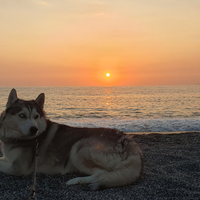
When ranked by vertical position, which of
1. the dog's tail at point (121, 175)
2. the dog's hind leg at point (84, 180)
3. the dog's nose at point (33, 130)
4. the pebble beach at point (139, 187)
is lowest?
the pebble beach at point (139, 187)

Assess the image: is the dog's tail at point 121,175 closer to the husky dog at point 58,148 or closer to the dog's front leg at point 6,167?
the husky dog at point 58,148

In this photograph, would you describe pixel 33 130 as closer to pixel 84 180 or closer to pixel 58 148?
pixel 58 148

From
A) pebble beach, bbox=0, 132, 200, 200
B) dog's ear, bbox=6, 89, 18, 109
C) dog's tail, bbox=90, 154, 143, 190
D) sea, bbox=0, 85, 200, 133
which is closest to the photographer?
pebble beach, bbox=0, 132, 200, 200

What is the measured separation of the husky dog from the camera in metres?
3.83

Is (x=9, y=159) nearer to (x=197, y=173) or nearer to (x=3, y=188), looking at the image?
(x=3, y=188)

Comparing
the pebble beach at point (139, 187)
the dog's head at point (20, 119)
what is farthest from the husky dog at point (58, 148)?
the pebble beach at point (139, 187)

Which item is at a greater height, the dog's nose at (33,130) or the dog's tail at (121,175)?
the dog's nose at (33,130)

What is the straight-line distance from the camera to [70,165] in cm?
416

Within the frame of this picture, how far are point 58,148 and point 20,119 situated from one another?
906 mm

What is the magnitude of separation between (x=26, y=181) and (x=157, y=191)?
226 cm

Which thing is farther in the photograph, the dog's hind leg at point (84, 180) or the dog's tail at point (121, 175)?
the dog's hind leg at point (84, 180)

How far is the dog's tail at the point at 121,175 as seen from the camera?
344 cm

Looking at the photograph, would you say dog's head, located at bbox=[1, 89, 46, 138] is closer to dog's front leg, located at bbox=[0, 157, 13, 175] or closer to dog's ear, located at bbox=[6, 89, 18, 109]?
dog's ear, located at bbox=[6, 89, 18, 109]

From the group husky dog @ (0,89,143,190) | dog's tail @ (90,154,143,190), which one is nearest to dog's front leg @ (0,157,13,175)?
husky dog @ (0,89,143,190)
